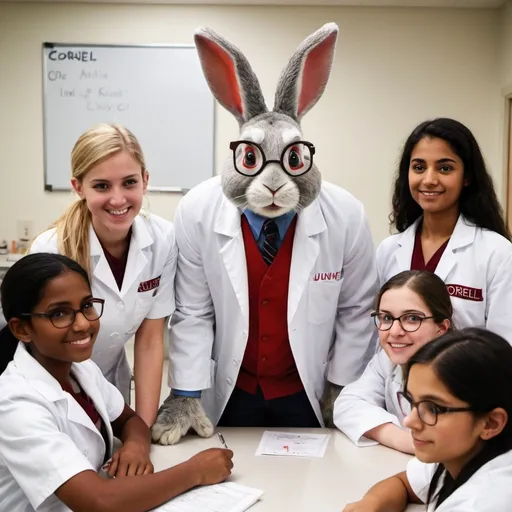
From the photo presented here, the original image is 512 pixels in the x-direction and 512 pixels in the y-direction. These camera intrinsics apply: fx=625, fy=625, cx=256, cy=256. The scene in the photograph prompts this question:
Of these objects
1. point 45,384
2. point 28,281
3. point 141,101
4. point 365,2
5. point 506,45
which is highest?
point 365,2

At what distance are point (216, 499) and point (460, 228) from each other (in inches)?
41.3

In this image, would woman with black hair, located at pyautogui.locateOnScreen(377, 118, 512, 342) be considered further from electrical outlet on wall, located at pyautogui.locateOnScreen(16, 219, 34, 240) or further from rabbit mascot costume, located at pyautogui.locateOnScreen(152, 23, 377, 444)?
electrical outlet on wall, located at pyautogui.locateOnScreen(16, 219, 34, 240)

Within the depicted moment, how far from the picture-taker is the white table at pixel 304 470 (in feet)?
4.47

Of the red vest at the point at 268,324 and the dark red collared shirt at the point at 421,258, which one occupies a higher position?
the dark red collared shirt at the point at 421,258

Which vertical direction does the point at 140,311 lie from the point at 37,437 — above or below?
above

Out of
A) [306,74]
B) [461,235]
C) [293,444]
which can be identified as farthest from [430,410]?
[306,74]

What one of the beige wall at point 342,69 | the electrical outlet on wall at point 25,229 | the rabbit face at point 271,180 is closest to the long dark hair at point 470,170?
the rabbit face at point 271,180

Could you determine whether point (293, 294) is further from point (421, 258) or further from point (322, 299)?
point (421, 258)

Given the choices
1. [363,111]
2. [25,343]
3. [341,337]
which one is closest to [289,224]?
[341,337]

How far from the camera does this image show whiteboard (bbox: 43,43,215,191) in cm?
420

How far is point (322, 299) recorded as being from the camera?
182 centimetres

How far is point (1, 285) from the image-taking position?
135 centimetres

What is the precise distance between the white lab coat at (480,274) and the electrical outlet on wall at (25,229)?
10.9ft

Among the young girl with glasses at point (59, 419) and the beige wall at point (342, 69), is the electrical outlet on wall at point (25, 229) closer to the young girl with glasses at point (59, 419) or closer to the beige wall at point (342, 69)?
the beige wall at point (342, 69)
